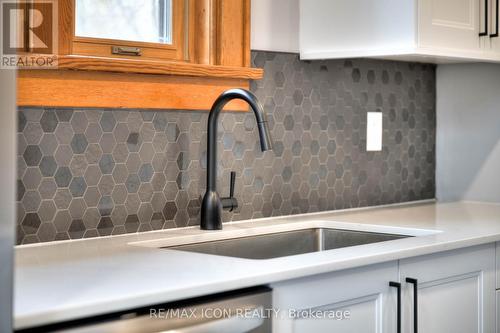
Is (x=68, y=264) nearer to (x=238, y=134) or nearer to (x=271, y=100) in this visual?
(x=238, y=134)

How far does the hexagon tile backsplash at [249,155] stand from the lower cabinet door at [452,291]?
64 cm

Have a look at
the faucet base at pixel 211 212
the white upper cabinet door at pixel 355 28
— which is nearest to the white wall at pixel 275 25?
the white upper cabinet door at pixel 355 28

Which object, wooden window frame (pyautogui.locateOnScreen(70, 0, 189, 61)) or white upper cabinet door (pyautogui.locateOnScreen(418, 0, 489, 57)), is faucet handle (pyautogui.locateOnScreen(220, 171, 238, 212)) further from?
white upper cabinet door (pyautogui.locateOnScreen(418, 0, 489, 57))

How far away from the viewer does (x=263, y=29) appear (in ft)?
8.25

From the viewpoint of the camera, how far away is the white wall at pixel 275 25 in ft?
8.19

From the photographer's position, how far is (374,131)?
2.89m

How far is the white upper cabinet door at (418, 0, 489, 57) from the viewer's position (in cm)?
244

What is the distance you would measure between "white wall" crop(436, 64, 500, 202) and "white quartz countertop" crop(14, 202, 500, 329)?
0.62m

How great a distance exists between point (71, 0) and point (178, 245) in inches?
27.7

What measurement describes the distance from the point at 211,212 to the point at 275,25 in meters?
0.70

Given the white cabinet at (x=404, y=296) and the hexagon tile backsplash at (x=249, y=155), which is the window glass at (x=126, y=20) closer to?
the hexagon tile backsplash at (x=249, y=155)

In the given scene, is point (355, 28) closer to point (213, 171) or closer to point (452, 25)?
point (452, 25)

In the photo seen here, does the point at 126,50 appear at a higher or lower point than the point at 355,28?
lower

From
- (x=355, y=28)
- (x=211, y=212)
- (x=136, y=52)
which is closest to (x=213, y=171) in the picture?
(x=211, y=212)
